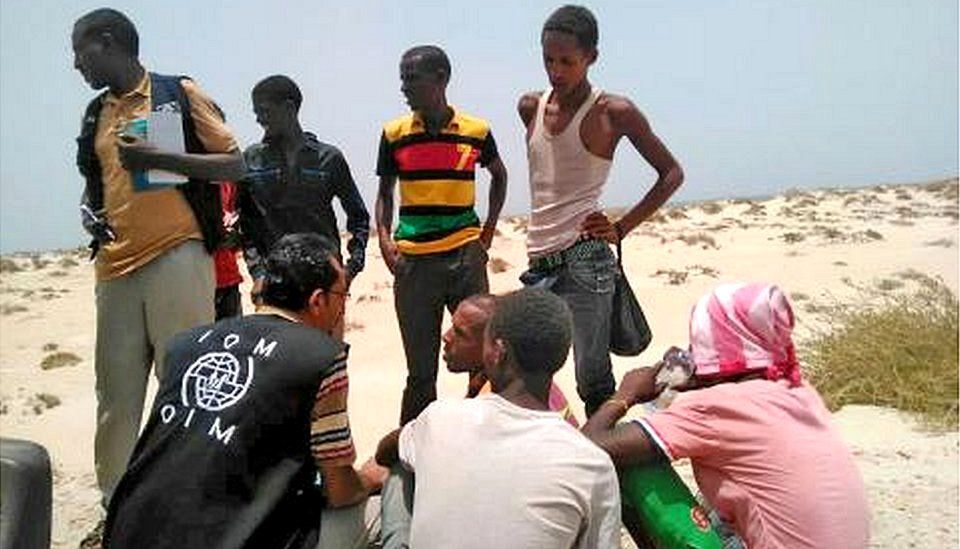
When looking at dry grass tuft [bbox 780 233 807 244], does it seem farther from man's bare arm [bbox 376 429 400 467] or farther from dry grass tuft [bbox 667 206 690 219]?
man's bare arm [bbox 376 429 400 467]

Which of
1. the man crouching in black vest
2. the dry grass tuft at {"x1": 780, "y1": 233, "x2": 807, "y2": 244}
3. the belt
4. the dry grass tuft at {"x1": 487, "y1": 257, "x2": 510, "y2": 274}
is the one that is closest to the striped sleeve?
the man crouching in black vest

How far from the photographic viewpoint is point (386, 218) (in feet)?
15.7

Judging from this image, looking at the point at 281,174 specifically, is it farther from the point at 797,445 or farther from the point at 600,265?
the point at 797,445

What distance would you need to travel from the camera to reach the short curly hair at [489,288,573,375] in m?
2.36

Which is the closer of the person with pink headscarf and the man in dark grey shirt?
the person with pink headscarf

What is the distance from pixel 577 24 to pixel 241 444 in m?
2.22

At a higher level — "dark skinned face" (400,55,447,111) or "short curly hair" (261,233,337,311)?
"dark skinned face" (400,55,447,111)

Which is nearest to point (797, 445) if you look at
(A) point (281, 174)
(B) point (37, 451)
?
(B) point (37, 451)

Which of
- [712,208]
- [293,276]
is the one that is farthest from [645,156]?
[712,208]

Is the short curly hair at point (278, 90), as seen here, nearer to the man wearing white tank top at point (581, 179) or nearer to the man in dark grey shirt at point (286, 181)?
the man in dark grey shirt at point (286, 181)

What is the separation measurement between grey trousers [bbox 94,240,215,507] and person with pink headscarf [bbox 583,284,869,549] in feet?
6.06

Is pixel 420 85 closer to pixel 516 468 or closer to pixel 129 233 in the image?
pixel 129 233

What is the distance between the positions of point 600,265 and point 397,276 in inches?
44.0

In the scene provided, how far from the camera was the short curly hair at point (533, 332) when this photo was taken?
7.75 feet
